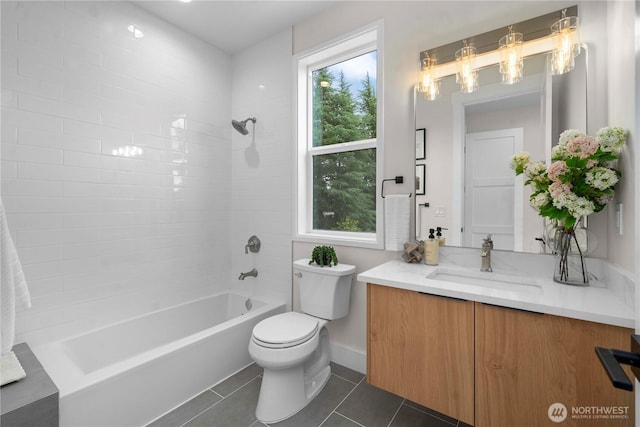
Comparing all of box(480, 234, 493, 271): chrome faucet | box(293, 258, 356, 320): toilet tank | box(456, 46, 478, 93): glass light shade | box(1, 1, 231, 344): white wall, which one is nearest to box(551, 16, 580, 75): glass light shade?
box(456, 46, 478, 93): glass light shade

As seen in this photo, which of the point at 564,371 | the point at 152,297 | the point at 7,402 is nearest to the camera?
the point at 564,371

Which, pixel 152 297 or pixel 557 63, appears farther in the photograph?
pixel 152 297

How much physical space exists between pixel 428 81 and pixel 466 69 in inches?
8.5

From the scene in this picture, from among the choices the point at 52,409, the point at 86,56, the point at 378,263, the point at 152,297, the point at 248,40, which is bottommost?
the point at 52,409

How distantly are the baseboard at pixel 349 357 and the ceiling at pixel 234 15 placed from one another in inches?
103

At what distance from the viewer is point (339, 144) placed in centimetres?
237

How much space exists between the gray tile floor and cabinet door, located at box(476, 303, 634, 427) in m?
0.59

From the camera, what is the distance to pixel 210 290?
2.74 m

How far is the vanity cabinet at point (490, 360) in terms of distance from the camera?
3.29ft

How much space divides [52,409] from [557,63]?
2858mm

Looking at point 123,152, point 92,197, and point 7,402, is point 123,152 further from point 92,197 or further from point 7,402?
point 7,402

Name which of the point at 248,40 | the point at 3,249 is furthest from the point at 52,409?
the point at 248,40

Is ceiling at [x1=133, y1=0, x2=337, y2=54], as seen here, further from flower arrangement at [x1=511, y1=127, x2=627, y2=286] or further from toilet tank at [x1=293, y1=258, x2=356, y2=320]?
toilet tank at [x1=293, y1=258, x2=356, y2=320]

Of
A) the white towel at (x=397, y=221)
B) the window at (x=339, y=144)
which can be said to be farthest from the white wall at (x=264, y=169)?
the white towel at (x=397, y=221)
